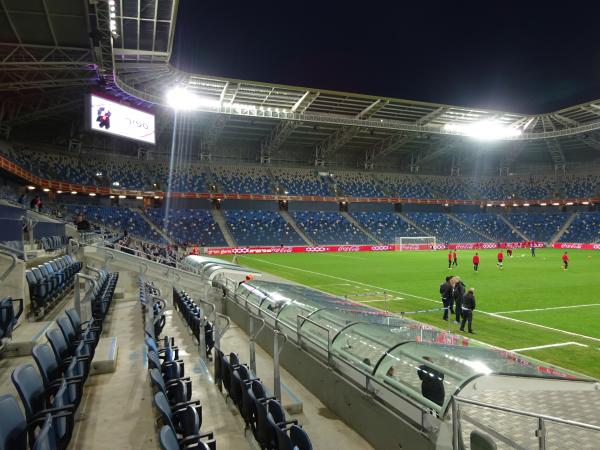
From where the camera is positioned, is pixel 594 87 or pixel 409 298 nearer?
pixel 409 298

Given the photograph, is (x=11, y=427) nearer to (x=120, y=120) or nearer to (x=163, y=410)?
(x=163, y=410)

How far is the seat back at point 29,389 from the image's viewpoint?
406cm

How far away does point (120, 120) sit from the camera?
3484 cm

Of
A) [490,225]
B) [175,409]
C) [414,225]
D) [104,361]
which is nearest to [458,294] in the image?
[104,361]

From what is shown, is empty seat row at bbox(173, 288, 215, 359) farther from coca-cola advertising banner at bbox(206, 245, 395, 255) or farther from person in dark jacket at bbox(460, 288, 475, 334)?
coca-cola advertising banner at bbox(206, 245, 395, 255)

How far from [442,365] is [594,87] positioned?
59.4 meters

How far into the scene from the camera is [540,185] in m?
72.6

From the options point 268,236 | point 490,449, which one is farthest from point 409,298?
point 268,236

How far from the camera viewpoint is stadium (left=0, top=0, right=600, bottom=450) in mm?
5121

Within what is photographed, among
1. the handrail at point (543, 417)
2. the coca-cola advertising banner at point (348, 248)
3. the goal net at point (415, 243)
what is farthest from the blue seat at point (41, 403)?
the goal net at point (415, 243)

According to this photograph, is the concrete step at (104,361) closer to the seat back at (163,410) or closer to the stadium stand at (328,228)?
the seat back at (163,410)

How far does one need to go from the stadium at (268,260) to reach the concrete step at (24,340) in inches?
1.4

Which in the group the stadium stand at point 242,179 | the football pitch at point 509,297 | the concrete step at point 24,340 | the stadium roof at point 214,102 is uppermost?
the stadium roof at point 214,102

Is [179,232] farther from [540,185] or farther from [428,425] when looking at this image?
[540,185]
